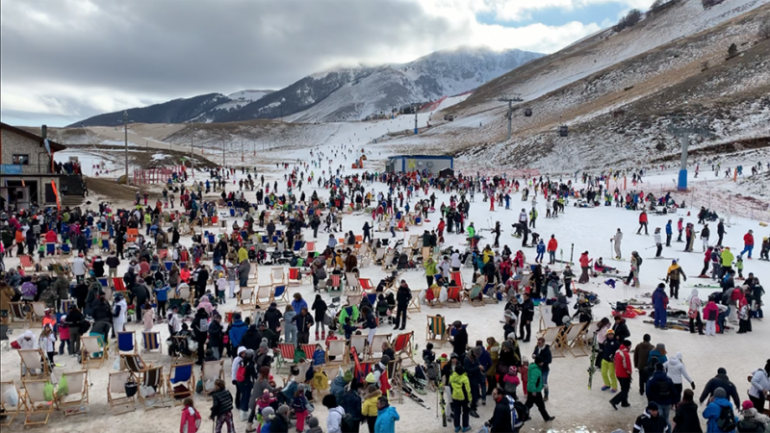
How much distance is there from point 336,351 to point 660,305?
324 inches

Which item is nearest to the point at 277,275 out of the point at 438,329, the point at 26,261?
the point at 438,329

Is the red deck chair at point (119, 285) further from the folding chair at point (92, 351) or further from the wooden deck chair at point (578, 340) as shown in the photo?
the wooden deck chair at point (578, 340)

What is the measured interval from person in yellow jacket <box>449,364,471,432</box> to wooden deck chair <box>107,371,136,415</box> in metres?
5.49

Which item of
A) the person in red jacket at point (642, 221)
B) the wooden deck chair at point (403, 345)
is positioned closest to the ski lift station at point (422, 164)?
the person in red jacket at point (642, 221)

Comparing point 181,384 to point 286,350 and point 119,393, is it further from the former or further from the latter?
point 286,350

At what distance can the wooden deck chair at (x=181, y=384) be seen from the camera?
31.4ft

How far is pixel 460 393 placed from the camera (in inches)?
339

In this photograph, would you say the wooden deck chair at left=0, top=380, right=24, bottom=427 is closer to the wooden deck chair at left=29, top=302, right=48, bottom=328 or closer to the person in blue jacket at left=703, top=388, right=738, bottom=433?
the wooden deck chair at left=29, top=302, right=48, bottom=328

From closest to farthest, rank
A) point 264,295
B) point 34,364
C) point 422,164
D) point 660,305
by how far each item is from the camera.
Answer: point 34,364
point 660,305
point 264,295
point 422,164

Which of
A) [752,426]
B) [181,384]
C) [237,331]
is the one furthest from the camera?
[237,331]

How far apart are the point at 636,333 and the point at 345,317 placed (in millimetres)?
7124

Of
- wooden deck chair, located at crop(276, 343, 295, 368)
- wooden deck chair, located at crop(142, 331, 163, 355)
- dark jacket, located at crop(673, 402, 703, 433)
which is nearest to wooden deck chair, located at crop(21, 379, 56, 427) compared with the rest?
wooden deck chair, located at crop(142, 331, 163, 355)

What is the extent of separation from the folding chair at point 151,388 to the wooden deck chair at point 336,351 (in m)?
3.05

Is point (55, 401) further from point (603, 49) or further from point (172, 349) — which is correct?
point (603, 49)
